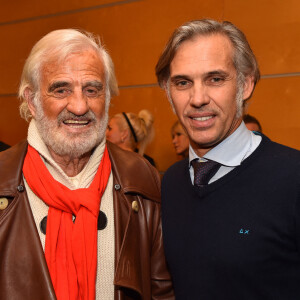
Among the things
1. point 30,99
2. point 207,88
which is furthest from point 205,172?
point 30,99

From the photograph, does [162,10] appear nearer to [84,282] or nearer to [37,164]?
[37,164]

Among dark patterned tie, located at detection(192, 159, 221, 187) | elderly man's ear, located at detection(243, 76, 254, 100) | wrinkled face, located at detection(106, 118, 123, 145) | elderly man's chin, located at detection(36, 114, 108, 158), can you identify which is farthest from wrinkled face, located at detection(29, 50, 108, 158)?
wrinkled face, located at detection(106, 118, 123, 145)

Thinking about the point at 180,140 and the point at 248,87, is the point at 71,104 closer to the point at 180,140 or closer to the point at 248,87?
the point at 248,87

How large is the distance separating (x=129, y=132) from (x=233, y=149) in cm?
261

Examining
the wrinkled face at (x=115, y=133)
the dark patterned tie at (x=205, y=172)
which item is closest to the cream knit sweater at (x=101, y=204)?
the dark patterned tie at (x=205, y=172)

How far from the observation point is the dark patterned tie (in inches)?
61.7

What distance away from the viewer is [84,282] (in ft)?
5.17

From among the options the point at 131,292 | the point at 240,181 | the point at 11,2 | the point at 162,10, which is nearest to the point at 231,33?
the point at 240,181

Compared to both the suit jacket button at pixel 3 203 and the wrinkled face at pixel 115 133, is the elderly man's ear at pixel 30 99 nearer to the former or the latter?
the suit jacket button at pixel 3 203

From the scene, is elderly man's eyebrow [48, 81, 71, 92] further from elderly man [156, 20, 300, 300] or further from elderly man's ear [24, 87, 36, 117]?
elderly man [156, 20, 300, 300]

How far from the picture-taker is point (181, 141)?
4.07m

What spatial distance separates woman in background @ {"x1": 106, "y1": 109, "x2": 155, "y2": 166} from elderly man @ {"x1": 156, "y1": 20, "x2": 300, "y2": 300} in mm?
2308

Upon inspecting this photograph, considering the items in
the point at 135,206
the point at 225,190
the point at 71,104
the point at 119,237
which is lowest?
the point at 119,237

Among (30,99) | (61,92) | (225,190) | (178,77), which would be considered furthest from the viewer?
Answer: (30,99)
